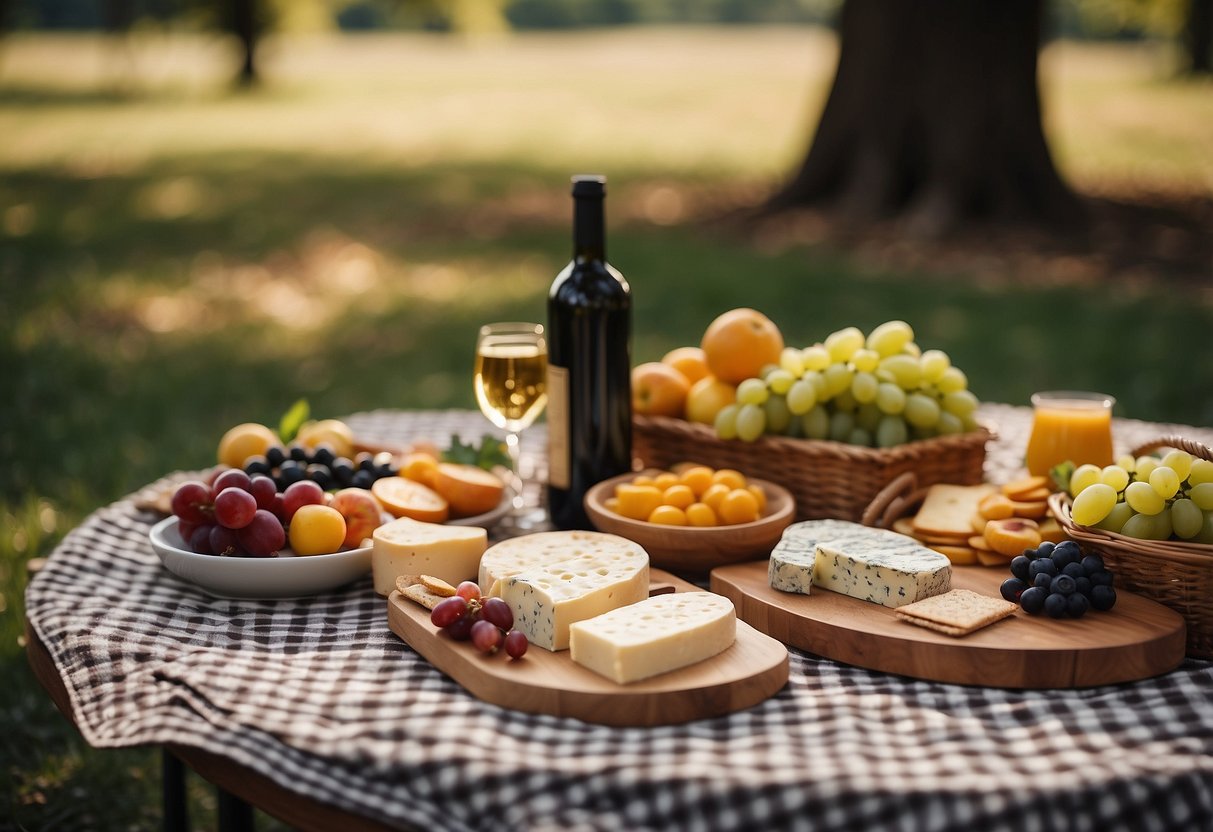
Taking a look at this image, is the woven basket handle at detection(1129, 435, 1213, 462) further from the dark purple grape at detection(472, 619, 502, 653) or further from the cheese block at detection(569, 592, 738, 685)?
the dark purple grape at detection(472, 619, 502, 653)

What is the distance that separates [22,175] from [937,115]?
11.0 metres

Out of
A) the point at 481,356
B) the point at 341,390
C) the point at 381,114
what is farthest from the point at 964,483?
the point at 381,114

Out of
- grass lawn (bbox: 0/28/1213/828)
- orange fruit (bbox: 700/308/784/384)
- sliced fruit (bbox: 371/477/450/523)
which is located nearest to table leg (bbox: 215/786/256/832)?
sliced fruit (bbox: 371/477/450/523)

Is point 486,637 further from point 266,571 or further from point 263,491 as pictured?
point 263,491

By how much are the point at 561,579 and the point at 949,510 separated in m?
0.88

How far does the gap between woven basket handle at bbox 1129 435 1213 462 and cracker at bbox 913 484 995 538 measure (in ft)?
1.00

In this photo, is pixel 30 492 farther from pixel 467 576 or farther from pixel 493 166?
pixel 493 166

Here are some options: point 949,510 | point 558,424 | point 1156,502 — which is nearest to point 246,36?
point 558,424

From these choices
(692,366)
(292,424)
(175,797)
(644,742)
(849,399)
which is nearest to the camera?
(644,742)

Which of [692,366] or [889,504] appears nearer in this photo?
[889,504]

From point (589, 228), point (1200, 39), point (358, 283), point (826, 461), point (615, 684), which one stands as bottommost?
point (358, 283)

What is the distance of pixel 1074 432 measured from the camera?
2.51 meters

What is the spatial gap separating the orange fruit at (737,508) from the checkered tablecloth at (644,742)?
0.37 meters

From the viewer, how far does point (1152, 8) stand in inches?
1097
